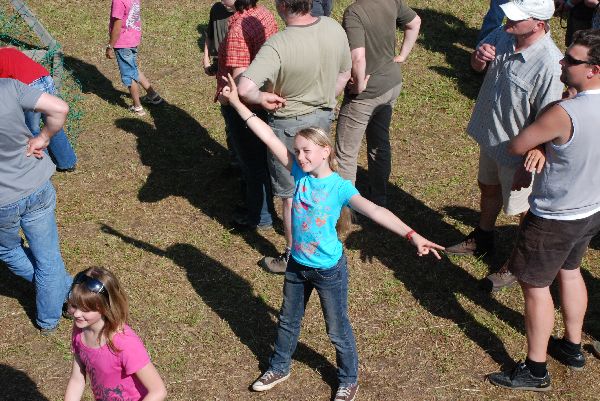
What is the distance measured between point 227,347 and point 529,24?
269 centimetres

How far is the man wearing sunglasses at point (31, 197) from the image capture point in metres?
4.13

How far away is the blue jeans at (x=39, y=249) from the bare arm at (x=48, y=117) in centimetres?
24

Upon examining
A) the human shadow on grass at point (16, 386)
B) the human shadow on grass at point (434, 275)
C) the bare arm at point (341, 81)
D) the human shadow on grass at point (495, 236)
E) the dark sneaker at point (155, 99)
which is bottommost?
the human shadow on grass at point (16, 386)

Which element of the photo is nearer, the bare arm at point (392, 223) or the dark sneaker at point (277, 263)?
the bare arm at point (392, 223)

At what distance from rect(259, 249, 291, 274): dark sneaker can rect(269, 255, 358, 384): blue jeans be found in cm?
104

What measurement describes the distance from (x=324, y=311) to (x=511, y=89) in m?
1.80

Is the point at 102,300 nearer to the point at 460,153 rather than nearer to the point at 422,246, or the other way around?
the point at 422,246

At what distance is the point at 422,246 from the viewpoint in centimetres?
341

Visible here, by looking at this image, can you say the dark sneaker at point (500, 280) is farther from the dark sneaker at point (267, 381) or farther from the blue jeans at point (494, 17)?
the blue jeans at point (494, 17)

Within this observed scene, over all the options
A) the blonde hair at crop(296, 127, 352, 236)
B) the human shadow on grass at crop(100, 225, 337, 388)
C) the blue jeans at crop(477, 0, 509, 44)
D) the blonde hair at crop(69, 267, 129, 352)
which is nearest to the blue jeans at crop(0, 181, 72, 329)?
the human shadow on grass at crop(100, 225, 337, 388)

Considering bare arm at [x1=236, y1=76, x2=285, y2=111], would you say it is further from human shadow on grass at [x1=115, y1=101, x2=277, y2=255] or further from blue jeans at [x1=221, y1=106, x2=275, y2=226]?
human shadow on grass at [x1=115, y1=101, x2=277, y2=255]

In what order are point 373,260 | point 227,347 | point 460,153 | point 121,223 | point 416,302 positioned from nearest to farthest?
1. point 227,347
2. point 416,302
3. point 373,260
4. point 121,223
5. point 460,153

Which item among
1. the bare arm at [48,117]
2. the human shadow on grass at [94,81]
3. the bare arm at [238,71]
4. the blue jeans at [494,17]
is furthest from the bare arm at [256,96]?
the blue jeans at [494,17]

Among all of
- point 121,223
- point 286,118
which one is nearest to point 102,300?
point 286,118
